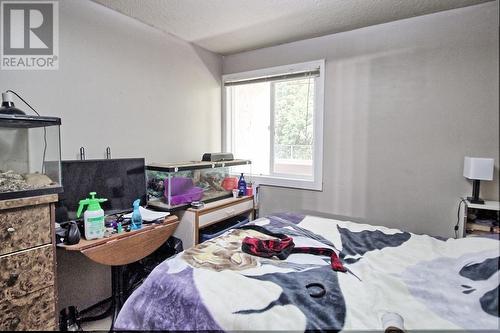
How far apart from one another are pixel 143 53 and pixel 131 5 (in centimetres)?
39

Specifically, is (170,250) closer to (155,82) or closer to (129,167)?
(129,167)

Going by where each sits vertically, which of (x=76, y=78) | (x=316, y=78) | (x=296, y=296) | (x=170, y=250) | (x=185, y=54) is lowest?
(x=170, y=250)

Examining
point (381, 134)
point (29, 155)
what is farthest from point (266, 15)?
point (29, 155)

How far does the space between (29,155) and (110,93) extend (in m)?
0.73

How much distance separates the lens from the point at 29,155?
1.61 m

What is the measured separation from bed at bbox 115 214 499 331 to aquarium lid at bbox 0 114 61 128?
95cm

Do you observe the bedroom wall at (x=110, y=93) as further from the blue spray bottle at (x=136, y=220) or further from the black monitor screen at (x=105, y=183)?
the blue spray bottle at (x=136, y=220)

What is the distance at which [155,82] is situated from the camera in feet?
7.94

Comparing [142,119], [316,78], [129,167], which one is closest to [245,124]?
[316,78]

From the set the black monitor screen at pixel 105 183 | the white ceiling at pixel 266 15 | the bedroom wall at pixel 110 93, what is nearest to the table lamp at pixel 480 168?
the white ceiling at pixel 266 15

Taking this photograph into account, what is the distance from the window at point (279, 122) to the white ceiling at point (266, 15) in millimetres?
365

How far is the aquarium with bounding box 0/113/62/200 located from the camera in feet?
4.32

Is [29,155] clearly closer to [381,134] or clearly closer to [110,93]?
[110,93]

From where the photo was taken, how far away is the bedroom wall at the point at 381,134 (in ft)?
4.75
